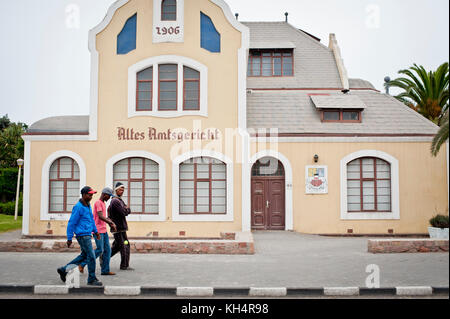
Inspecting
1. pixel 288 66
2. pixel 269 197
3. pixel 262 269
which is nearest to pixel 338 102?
pixel 269 197

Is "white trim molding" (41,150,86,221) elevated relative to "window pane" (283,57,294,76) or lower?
lower

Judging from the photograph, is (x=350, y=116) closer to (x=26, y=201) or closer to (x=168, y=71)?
(x=168, y=71)

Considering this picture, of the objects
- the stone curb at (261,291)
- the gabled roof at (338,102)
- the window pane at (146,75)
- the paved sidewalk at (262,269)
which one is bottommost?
the stone curb at (261,291)

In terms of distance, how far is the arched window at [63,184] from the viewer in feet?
55.6

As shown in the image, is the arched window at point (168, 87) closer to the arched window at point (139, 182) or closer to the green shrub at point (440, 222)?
the arched window at point (139, 182)

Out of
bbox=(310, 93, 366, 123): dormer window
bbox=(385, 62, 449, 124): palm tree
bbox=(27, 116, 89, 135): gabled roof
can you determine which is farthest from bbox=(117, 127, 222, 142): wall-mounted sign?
bbox=(385, 62, 449, 124): palm tree

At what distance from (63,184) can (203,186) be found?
210 inches

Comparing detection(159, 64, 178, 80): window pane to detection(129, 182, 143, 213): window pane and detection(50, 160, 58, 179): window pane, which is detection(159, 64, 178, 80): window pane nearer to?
detection(129, 182, 143, 213): window pane

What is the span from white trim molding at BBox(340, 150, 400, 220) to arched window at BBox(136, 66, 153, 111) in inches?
302

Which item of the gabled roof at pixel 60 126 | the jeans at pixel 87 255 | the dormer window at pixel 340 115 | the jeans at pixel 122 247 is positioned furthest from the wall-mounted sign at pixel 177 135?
the jeans at pixel 87 255

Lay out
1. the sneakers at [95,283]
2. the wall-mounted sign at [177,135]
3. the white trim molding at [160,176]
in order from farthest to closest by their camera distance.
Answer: the wall-mounted sign at [177,135]
the white trim molding at [160,176]
the sneakers at [95,283]

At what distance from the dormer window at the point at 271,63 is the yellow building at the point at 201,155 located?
6.01m

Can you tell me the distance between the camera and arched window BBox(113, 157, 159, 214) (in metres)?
16.8
